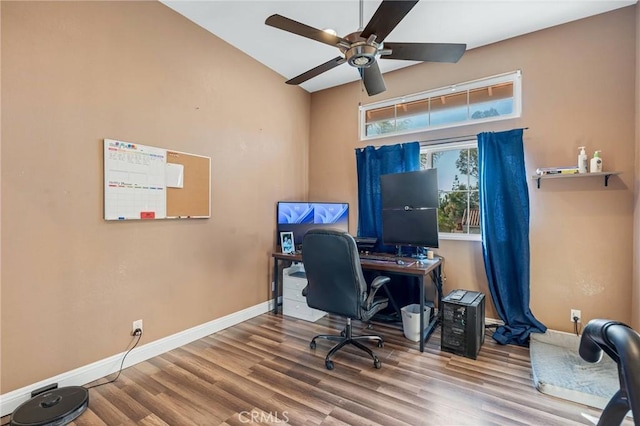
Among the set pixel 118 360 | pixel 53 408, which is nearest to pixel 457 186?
pixel 118 360

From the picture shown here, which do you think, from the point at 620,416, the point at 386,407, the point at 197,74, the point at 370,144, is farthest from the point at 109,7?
the point at 620,416

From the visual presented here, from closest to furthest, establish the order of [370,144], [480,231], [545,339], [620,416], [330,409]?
[620,416] → [330,409] → [545,339] → [480,231] → [370,144]

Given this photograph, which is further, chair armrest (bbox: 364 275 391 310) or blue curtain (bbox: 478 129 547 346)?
blue curtain (bbox: 478 129 547 346)

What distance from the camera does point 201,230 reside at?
115 inches

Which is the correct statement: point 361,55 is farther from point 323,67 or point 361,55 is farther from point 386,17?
point 323,67

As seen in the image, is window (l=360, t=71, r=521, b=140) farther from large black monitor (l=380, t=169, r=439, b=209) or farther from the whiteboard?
the whiteboard

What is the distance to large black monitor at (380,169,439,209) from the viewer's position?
3000 millimetres

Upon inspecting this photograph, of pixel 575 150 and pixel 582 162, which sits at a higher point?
pixel 575 150

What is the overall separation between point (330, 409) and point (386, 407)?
357 mm

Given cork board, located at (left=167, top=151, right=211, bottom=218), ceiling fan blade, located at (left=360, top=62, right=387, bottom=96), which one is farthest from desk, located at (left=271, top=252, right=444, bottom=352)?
ceiling fan blade, located at (left=360, top=62, right=387, bottom=96)

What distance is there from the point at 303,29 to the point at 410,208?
6.54ft

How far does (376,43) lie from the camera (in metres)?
1.96

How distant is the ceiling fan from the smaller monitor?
1.46 meters

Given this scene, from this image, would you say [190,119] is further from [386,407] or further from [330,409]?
[386,407]
